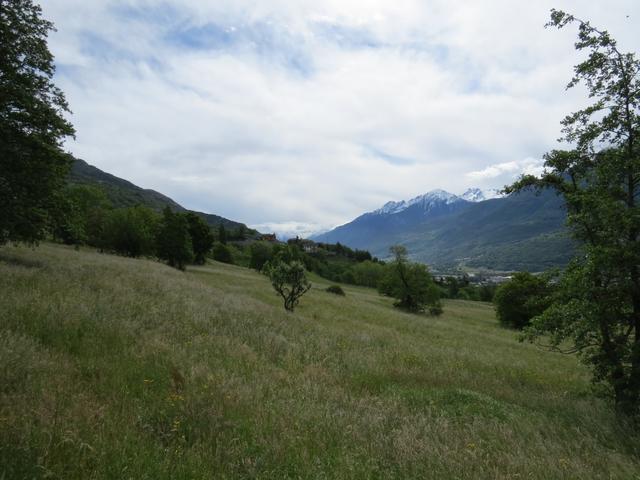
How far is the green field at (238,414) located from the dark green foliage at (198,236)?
58.0m

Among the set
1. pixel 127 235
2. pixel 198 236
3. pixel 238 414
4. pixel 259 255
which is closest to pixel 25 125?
pixel 238 414

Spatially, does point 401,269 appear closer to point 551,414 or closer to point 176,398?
point 551,414

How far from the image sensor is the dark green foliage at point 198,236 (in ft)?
220

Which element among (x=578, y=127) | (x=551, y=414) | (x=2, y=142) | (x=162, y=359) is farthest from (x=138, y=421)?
(x=2, y=142)

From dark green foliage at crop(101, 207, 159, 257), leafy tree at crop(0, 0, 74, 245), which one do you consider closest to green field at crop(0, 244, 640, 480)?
leafy tree at crop(0, 0, 74, 245)

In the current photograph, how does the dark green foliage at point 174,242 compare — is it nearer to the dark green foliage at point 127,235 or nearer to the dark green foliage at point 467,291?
the dark green foliage at point 127,235

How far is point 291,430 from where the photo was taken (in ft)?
17.8

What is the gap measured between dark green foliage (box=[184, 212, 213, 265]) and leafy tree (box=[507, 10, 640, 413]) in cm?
6354

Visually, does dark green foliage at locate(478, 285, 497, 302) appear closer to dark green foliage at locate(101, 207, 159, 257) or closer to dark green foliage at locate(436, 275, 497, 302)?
dark green foliage at locate(436, 275, 497, 302)

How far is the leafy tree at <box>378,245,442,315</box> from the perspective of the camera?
2303 inches

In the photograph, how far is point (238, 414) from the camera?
5727 mm

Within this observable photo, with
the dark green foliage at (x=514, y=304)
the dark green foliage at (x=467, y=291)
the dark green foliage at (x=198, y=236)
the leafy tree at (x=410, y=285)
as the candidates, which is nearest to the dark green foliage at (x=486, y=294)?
the dark green foliage at (x=467, y=291)

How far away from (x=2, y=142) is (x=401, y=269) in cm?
5368

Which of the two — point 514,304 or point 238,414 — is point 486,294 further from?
point 238,414
